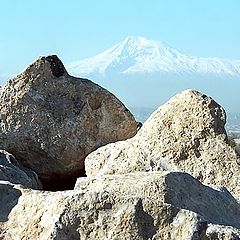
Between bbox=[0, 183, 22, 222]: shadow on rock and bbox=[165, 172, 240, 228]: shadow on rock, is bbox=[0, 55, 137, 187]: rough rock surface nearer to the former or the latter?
bbox=[165, 172, 240, 228]: shadow on rock

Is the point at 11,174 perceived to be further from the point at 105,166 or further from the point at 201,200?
the point at 201,200

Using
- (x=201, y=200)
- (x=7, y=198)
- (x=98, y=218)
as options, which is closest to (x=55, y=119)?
(x=201, y=200)

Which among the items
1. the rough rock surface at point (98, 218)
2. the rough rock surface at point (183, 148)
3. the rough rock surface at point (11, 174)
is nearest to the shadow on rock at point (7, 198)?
the rough rock surface at point (98, 218)

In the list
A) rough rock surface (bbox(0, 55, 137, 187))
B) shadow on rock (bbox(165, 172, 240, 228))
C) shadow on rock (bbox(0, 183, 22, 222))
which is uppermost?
rough rock surface (bbox(0, 55, 137, 187))

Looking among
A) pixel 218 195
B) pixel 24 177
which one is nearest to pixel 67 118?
pixel 24 177

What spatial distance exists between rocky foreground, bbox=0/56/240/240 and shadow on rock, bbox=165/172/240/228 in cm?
1

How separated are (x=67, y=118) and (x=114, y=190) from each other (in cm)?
421

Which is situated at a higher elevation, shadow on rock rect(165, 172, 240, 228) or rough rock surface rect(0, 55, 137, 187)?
rough rock surface rect(0, 55, 137, 187)

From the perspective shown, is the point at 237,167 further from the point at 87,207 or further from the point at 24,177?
the point at 87,207

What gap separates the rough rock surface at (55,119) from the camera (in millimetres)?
9250

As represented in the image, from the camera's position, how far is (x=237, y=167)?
8047 millimetres

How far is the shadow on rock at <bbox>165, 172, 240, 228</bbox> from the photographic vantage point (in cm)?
548

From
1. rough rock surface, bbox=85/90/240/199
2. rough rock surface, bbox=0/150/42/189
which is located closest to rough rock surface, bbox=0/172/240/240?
rough rock surface, bbox=0/150/42/189

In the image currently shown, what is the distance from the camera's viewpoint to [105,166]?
26.2ft
